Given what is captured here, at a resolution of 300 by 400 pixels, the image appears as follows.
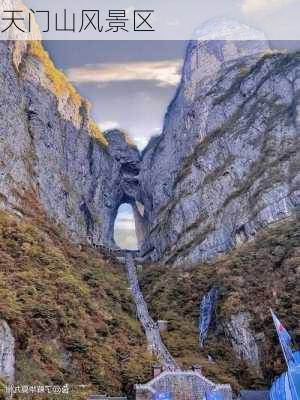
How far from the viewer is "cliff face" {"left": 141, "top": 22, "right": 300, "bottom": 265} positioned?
76312 mm

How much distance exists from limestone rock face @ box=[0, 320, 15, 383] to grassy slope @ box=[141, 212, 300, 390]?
15747 millimetres

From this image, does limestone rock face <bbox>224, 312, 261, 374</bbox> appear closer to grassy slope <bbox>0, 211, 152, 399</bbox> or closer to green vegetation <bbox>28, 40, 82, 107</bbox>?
grassy slope <bbox>0, 211, 152, 399</bbox>

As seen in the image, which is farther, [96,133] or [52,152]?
[96,133]

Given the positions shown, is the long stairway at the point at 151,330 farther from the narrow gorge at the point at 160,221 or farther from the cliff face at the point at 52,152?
the cliff face at the point at 52,152

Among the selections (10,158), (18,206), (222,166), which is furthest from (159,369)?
(222,166)

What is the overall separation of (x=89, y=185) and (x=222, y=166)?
94.7ft

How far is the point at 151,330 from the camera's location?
5669 cm

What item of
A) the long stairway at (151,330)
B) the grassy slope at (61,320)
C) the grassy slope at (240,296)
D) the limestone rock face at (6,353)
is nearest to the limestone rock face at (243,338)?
the grassy slope at (240,296)

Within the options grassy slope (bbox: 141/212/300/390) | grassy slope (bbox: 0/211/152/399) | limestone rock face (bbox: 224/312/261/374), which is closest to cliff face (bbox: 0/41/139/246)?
grassy slope (bbox: 0/211/152/399)

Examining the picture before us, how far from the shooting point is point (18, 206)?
222 ft

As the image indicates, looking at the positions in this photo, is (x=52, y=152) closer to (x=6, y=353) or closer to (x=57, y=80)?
(x=57, y=80)

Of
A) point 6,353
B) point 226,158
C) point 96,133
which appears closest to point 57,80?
point 96,133

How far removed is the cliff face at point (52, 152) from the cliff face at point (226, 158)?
10178 millimetres

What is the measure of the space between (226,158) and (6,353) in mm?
58061
